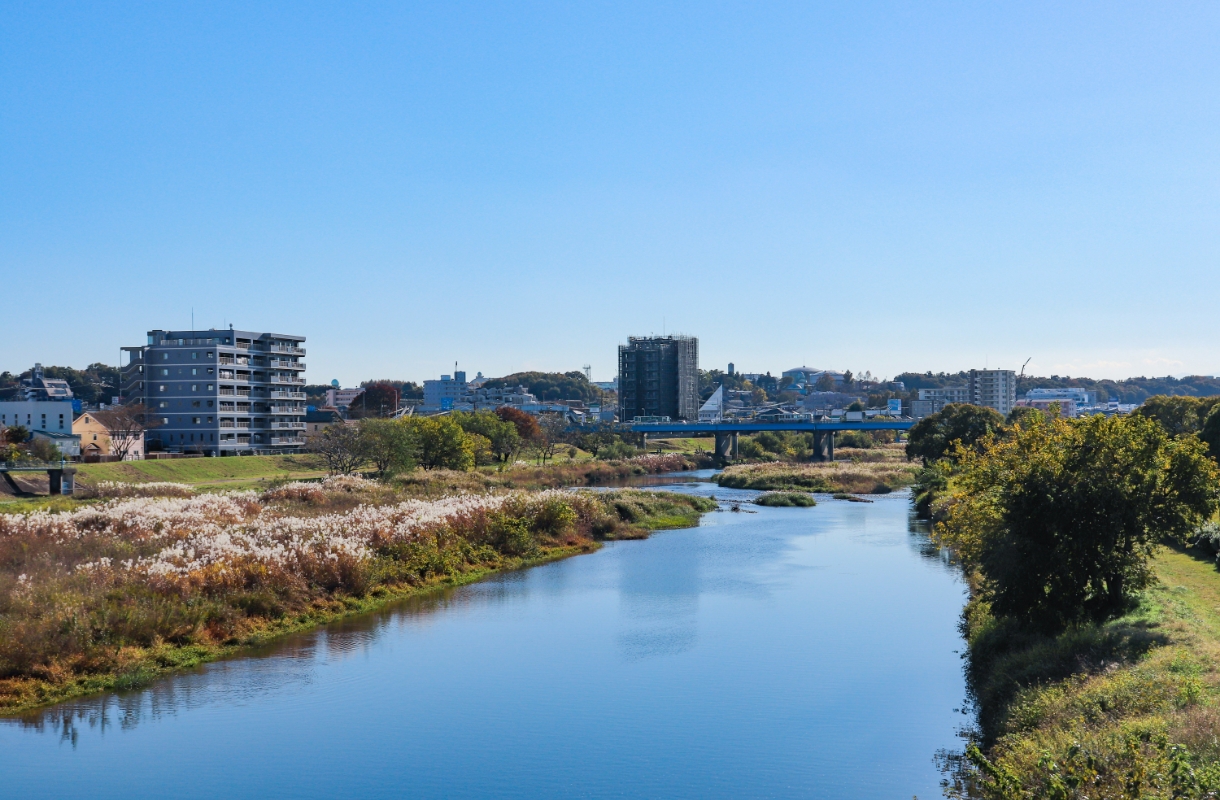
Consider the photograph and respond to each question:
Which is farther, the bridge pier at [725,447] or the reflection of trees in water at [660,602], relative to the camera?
the bridge pier at [725,447]

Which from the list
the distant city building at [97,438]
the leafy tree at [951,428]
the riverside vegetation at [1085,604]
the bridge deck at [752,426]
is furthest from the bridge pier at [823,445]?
the riverside vegetation at [1085,604]

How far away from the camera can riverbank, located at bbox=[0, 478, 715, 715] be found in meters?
22.6

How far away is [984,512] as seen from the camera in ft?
77.6

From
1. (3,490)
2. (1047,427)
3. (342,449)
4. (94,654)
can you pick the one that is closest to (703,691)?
(1047,427)

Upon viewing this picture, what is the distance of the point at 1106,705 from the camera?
14.8 m

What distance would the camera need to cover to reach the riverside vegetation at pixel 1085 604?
14023 mm

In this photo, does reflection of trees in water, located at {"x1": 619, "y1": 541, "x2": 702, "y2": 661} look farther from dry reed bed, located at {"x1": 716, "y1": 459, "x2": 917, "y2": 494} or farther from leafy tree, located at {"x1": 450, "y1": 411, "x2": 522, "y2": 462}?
leafy tree, located at {"x1": 450, "y1": 411, "x2": 522, "y2": 462}

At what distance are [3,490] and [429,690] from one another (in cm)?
4778

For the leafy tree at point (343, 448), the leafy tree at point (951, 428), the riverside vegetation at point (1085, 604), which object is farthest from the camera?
the leafy tree at point (343, 448)

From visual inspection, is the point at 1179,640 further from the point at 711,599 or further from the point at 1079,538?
the point at 711,599

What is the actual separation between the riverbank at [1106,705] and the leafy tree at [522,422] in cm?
9656

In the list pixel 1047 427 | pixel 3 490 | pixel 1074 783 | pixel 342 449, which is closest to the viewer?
pixel 1074 783

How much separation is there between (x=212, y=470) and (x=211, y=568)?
6161 centimetres

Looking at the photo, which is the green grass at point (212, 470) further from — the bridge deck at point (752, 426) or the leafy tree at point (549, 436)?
the bridge deck at point (752, 426)
